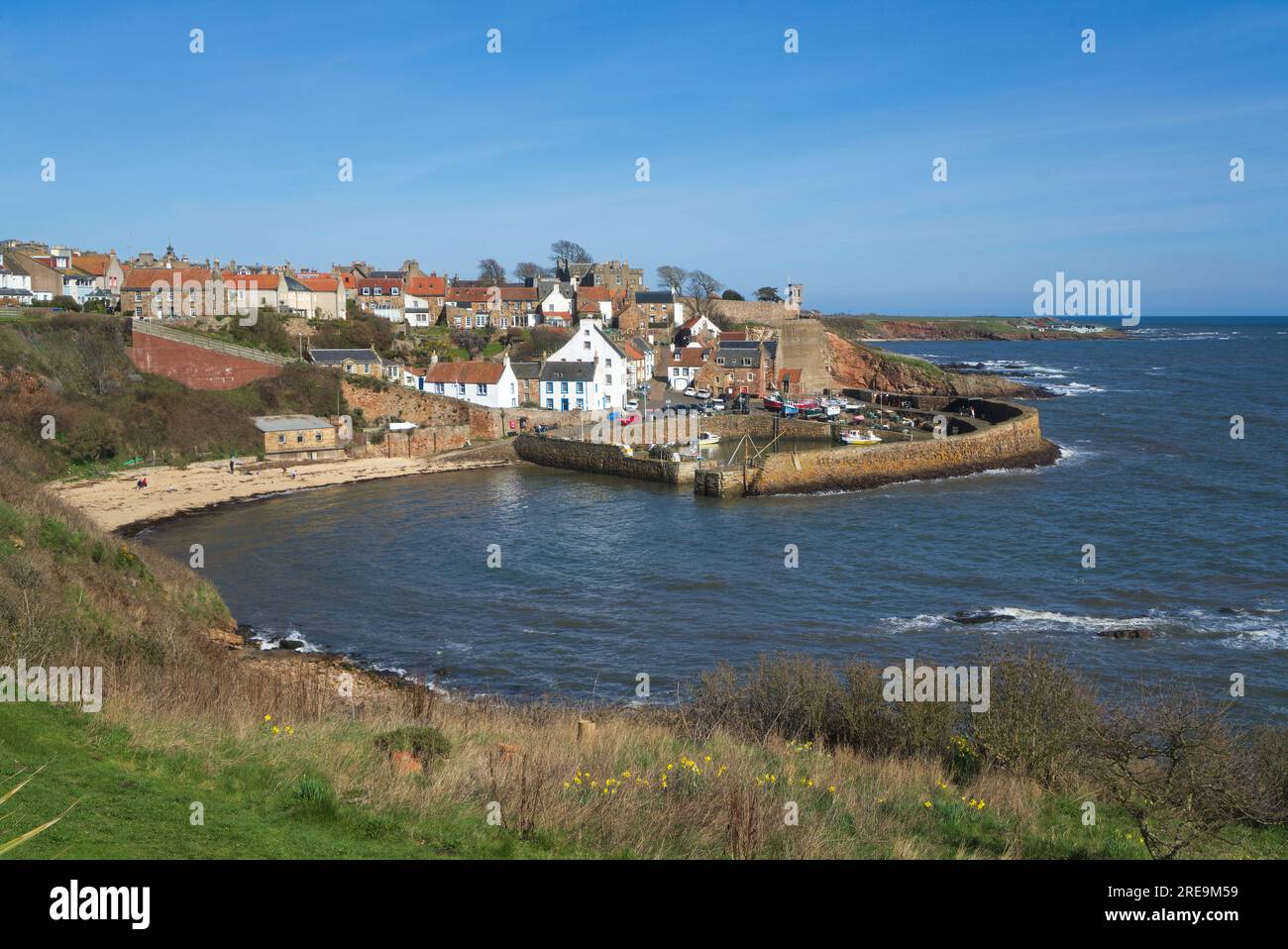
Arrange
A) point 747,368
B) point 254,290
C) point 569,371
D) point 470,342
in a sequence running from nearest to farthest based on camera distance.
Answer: point 569,371, point 254,290, point 470,342, point 747,368

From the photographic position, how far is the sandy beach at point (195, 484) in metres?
33.9

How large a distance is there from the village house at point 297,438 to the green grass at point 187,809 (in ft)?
121

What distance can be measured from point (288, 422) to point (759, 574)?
28217mm

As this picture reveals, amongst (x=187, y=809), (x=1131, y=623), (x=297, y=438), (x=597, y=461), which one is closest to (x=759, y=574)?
(x=1131, y=623)

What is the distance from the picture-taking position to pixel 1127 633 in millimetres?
20703

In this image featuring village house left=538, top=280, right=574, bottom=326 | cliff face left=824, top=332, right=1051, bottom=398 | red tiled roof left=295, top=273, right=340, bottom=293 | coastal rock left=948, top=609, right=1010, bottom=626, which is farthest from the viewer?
village house left=538, top=280, right=574, bottom=326

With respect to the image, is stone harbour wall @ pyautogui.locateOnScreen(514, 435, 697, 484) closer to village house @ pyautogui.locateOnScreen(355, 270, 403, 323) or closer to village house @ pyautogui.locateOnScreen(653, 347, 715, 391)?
village house @ pyautogui.locateOnScreen(653, 347, 715, 391)

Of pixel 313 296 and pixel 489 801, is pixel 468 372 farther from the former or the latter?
pixel 489 801

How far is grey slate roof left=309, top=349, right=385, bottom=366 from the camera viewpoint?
2132 inches

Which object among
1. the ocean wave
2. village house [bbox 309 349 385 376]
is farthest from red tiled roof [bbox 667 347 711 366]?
the ocean wave

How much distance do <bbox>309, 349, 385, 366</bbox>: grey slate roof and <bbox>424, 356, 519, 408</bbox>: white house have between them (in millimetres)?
3508

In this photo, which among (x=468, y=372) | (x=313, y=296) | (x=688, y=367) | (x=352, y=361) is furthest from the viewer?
(x=688, y=367)
